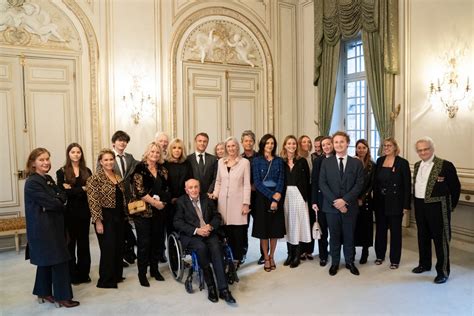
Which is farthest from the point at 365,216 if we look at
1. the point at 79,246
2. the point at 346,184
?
the point at 79,246

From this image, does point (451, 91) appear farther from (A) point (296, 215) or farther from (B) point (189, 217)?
(B) point (189, 217)

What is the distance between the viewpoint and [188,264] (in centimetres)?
388

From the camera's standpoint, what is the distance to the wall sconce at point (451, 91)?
4.85m

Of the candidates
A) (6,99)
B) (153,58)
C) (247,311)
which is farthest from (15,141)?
(247,311)

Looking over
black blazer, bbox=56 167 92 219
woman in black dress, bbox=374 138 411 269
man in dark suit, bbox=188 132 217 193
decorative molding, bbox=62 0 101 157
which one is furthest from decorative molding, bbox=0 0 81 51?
woman in black dress, bbox=374 138 411 269

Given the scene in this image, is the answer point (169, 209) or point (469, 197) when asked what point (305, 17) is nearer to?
point (469, 197)

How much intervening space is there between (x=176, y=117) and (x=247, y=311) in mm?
3961

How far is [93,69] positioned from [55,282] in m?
3.52

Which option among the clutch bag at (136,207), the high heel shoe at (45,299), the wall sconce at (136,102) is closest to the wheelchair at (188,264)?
the clutch bag at (136,207)

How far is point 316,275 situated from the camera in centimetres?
406

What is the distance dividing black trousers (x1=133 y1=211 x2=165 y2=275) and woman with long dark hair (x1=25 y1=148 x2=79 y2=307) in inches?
26.1

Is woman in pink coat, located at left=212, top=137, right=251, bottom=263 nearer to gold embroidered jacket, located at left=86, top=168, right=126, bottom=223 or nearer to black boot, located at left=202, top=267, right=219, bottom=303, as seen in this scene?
black boot, located at left=202, top=267, right=219, bottom=303

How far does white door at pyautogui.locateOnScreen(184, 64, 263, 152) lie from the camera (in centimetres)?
679

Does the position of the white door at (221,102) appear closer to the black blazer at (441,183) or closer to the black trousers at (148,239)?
the black trousers at (148,239)
